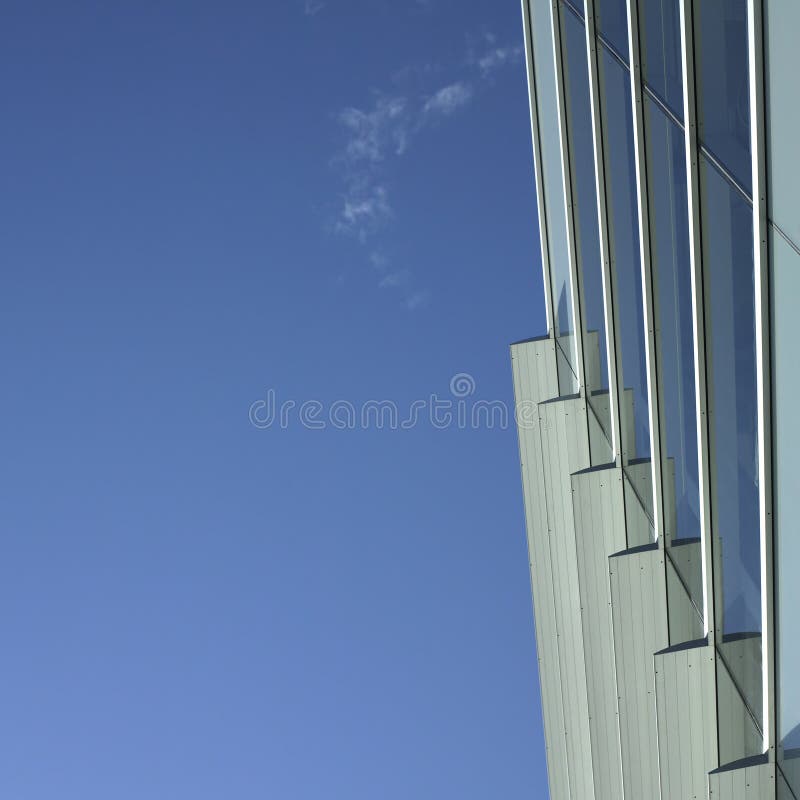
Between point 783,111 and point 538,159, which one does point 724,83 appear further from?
point 538,159

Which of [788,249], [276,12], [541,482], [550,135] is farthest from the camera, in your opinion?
[276,12]

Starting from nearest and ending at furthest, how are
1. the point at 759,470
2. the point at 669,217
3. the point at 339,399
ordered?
the point at 759,470, the point at 669,217, the point at 339,399

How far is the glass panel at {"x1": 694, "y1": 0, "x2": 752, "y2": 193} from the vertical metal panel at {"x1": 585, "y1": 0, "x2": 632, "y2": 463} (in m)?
A: 3.74

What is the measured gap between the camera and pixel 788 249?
251 inches

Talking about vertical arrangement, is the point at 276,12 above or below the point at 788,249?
above

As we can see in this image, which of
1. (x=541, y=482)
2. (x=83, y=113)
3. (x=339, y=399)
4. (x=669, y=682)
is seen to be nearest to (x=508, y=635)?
(x=339, y=399)

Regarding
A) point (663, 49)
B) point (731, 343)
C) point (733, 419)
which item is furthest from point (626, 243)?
point (733, 419)

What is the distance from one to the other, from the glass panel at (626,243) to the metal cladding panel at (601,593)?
0.78 m

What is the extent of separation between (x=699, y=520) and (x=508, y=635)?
45.0m

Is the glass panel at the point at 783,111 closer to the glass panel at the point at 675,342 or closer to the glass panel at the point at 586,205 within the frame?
the glass panel at the point at 675,342

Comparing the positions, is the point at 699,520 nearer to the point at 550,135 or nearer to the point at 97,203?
the point at 550,135

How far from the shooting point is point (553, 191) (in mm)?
15094

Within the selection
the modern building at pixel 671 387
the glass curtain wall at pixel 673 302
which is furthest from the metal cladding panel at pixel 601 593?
→ the glass curtain wall at pixel 673 302

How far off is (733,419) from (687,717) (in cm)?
331
